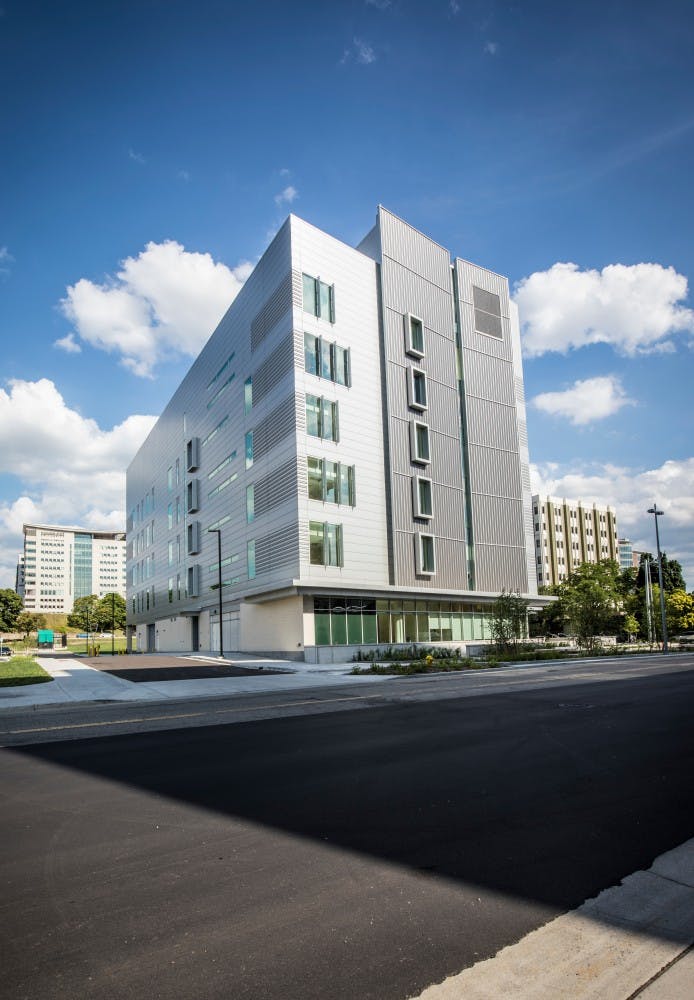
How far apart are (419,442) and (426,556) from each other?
8.77 meters

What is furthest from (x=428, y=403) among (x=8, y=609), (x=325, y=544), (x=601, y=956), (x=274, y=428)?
(x=8, y=609)

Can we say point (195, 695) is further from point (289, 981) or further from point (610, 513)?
point (610, 513)

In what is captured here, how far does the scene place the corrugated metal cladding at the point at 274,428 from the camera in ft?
140

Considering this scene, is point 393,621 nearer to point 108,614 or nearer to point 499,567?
point 499,567

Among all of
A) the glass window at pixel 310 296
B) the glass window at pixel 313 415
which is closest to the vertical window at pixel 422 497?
the glass window at pixel 313 415

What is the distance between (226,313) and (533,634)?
1954 inches

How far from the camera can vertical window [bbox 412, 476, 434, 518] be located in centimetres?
4800

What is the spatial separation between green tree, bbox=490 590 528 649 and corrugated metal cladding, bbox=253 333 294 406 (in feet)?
66.4

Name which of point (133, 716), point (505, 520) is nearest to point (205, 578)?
point (505, 520)

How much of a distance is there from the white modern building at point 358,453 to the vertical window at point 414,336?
0.45 feet

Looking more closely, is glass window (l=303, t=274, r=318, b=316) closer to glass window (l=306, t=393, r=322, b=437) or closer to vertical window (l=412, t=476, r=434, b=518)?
glass window (l=306, t=393, r=322, b=437)

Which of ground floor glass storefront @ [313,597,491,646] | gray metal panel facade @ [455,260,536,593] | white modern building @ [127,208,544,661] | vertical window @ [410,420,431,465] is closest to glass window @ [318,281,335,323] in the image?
white modern building @ [127,208,544,661]

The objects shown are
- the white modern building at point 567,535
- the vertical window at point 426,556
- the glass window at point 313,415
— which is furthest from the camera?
the white modern building at point 567,535

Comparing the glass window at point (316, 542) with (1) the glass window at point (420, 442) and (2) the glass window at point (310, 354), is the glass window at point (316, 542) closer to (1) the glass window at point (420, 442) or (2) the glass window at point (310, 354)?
(2) the glass window at point (310, 354)
